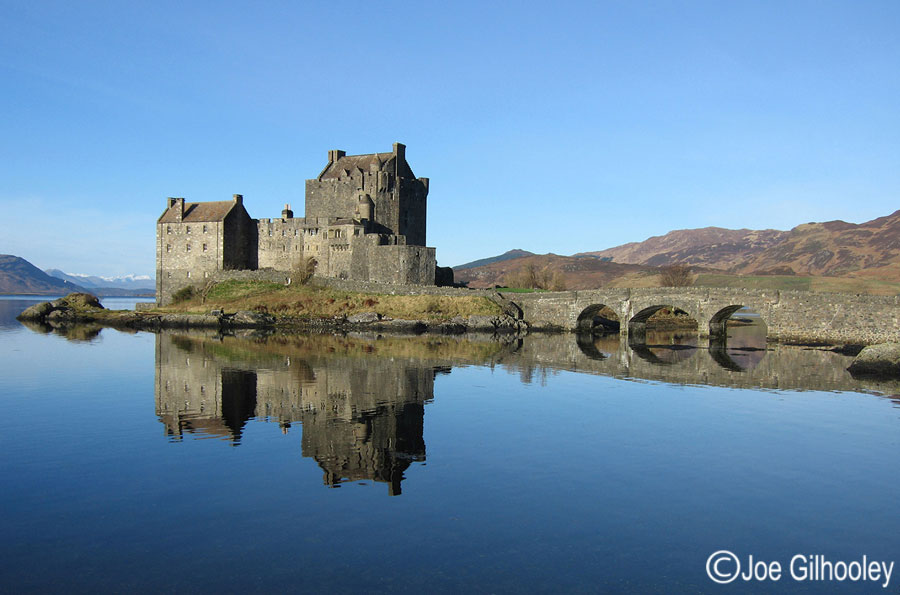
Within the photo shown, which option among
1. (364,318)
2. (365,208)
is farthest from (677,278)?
(364,318)

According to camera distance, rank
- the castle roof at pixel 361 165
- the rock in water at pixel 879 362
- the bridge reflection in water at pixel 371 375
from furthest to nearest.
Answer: the castle roof at pixel 361 165
the rock in water at pixel 879 362
the bridge reflection in water at pixel 371 375

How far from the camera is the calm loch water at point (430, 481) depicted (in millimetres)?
10852

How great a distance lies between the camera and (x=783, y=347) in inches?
1999

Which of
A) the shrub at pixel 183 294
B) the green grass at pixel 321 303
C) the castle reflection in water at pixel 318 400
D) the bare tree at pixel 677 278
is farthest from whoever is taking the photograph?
the bare tree at pixel 677 278

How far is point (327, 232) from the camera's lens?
72.9 m

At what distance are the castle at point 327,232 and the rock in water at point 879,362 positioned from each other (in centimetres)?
4108

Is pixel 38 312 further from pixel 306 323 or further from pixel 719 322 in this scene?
pixel 719 322

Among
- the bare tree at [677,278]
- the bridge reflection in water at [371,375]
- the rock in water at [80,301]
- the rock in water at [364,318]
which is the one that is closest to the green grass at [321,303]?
the rock in water at [364,318]

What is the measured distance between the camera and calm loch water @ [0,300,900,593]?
10.9 meters

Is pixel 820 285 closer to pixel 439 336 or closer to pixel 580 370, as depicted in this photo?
pixel 439 336

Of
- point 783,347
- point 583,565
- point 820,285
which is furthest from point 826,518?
point 820,285

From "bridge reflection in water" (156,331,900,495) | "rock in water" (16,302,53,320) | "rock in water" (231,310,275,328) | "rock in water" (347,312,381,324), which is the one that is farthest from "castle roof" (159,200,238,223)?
"bridge reflection in water" (156,331,900,495)

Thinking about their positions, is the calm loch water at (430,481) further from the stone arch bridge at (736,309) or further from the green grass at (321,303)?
the green grass at (321,303)

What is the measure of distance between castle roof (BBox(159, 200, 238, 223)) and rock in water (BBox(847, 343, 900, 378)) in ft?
197
